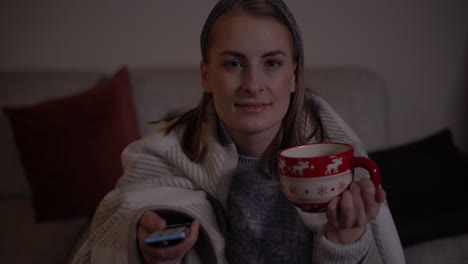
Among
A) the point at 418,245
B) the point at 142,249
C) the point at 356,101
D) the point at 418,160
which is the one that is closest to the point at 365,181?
the point at 142,249

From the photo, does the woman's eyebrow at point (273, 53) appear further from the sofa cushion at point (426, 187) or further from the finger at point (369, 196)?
the sofa cushion at point (426, 187)

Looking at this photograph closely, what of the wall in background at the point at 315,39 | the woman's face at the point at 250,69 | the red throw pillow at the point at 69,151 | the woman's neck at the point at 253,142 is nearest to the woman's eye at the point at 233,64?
the woman's face at the point at 250,69

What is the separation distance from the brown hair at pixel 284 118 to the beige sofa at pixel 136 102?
0.53m

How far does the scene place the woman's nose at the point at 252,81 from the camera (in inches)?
33.3

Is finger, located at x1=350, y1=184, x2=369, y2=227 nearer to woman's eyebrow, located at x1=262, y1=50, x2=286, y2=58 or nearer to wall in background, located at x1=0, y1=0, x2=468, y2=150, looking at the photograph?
woman's eyebrow, located at x1=262, y1=50, x2=286, y2=58

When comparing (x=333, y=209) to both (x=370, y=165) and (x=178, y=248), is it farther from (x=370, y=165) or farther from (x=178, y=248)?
(x=178, y=248)

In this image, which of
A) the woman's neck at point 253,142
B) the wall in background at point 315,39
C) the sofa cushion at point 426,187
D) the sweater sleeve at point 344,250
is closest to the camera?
the sweater sleeve at point 344,250

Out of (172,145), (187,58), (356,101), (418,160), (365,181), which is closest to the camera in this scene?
(365,181)

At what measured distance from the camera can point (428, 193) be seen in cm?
130

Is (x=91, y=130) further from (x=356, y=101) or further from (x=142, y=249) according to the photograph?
(x=356, y=101)

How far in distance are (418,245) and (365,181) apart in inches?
23.8

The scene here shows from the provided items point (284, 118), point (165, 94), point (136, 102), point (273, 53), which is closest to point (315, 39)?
point (165, 94)

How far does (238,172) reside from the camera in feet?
3.33

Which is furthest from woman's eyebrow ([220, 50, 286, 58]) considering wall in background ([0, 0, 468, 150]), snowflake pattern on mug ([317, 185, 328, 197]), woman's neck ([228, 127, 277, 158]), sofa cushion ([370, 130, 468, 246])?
wall in background ([0, 0, 468, 150])
